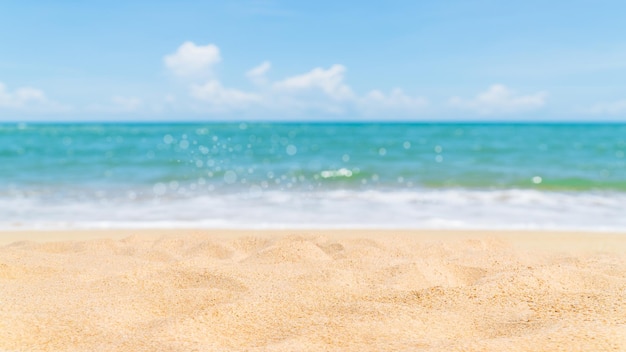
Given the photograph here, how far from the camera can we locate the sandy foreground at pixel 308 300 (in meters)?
2.25

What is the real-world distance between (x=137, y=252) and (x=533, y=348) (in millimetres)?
3245

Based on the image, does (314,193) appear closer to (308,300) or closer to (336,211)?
(336,211)

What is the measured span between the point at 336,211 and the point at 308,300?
5.39 meters

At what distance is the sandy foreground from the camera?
2.25 metres

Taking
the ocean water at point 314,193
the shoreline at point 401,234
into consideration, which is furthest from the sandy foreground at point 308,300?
the ocean water at point 314,193

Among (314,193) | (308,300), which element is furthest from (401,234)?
(314,193)

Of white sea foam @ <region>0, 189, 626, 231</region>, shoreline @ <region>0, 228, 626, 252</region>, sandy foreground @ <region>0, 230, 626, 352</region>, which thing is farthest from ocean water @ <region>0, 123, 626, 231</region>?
sandy foreground @ <region>0, 230, 626, 352</region>

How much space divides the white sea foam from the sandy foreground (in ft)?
9.20

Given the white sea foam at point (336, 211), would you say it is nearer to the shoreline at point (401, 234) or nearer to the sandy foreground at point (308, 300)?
the shoreline at point (401, 234)

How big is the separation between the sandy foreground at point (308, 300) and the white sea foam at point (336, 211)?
280 centimetres

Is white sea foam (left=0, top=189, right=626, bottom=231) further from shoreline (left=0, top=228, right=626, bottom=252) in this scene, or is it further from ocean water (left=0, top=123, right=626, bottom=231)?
shoreline (left=0, top=228, right=626, bottom=252)

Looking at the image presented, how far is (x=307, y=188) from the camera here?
11.5m

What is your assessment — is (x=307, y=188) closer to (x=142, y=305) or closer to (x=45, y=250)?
(x=45, y=250)

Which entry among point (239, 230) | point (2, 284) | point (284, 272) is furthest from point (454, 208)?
point (2, 284)
